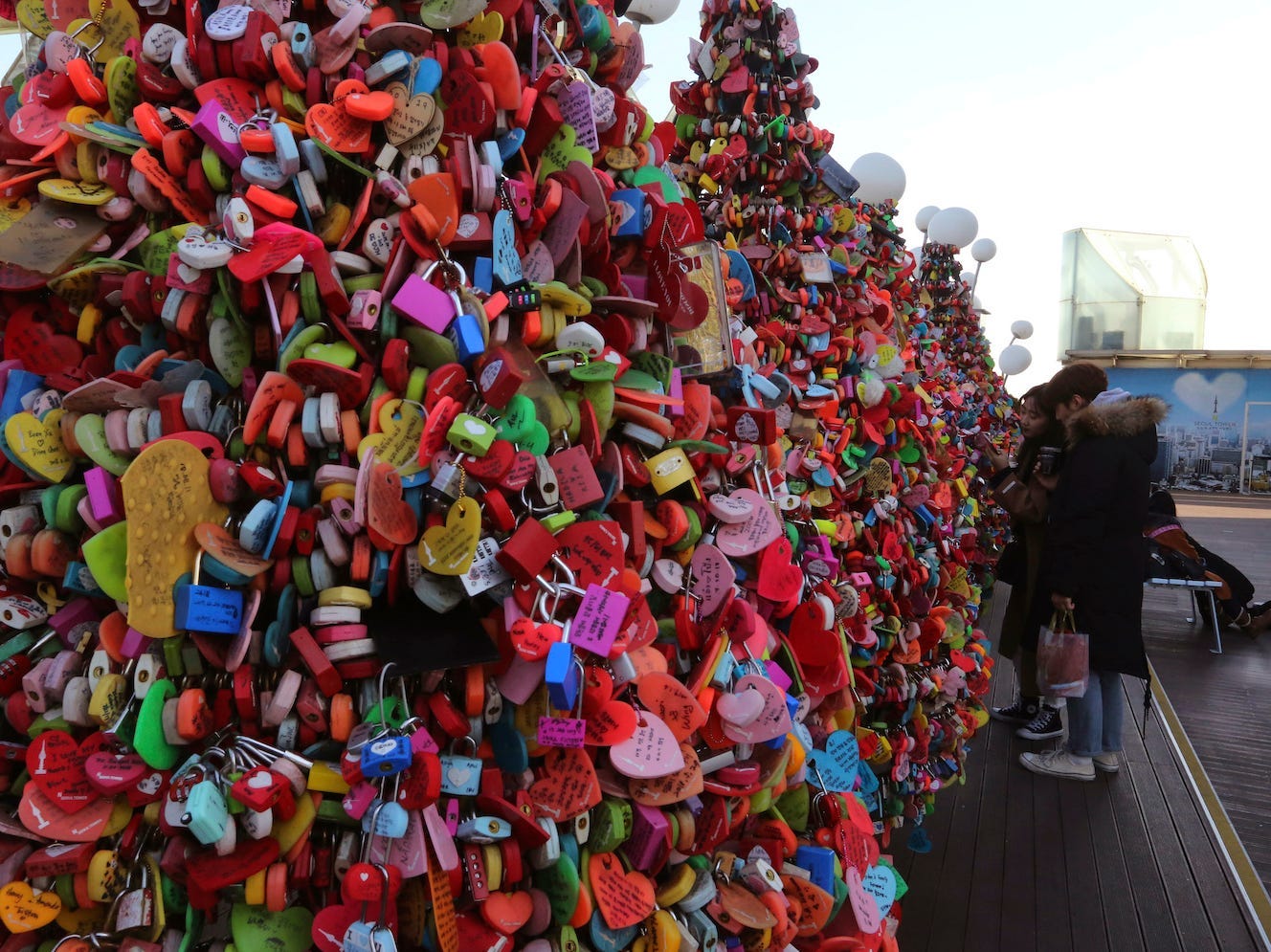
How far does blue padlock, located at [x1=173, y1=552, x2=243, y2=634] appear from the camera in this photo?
0.75m

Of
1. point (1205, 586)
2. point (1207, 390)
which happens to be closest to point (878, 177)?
point (1205, 586)

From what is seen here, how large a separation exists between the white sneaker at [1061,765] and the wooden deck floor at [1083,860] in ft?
0.12

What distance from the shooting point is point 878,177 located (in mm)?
3822

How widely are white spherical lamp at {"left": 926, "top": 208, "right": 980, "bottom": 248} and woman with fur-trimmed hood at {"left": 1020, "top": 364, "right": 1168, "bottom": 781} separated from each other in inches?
137

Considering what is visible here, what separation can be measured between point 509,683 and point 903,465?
5.76ft

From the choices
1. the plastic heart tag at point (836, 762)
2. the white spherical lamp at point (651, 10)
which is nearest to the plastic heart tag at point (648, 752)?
the plastic heart tag at point (836, 762)

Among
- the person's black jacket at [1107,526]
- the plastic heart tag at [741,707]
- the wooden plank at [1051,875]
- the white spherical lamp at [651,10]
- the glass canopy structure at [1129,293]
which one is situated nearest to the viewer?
the plastic heart tag at [741,707]

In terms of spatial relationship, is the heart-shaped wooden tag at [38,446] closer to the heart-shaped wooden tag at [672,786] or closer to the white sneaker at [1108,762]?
the heart-shaped wooden tag at [672,786]

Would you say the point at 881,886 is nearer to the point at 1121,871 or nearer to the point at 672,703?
the point at 672,703

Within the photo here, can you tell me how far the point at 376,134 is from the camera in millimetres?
869

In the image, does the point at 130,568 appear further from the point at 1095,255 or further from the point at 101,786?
the point at 1095,255

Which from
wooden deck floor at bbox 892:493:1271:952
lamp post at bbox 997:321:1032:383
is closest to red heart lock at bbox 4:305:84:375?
wooden deck floor at bbox 892:493:1271:952

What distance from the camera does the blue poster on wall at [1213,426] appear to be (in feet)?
50.0

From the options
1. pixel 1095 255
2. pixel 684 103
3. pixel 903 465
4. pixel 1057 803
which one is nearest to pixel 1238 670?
pixel 1057 803
